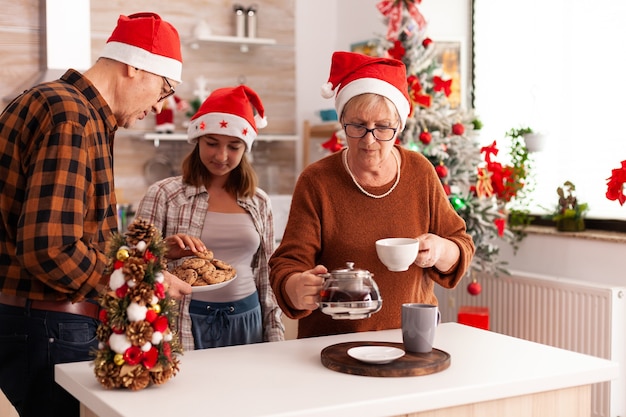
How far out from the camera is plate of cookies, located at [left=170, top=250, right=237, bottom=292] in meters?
2.33

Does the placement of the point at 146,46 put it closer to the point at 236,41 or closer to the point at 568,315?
the point at 568,315

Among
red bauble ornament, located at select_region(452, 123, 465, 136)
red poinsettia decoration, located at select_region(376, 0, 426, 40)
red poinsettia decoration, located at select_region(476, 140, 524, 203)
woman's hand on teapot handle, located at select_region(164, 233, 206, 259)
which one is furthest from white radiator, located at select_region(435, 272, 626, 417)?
woman's hand on teapot handle, located at select_region(164, 233, 206, 259)

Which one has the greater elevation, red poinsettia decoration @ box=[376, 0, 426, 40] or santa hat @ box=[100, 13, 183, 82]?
red poinsettia decoration @ box=[376, 0, 426, 40]

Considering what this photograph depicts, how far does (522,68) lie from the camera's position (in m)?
4.77

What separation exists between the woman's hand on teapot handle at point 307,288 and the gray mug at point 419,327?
233mm

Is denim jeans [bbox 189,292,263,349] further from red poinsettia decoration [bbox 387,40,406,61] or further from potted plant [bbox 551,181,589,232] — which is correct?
potted plant [bbox 551,181,589,232]

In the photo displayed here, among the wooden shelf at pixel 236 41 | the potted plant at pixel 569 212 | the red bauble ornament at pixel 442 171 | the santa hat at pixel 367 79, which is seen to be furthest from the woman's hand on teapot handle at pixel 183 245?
the wooden shelf at pixel 236 41

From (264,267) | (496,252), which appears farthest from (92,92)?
(496,252)

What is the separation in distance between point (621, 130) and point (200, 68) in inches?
117

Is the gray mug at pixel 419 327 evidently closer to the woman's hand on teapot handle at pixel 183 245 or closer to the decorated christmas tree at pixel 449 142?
the woman's hand on teapot handle at pixel 183 245

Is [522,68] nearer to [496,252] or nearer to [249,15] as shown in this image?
[496,252]

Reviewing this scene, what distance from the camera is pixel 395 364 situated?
5.71ft

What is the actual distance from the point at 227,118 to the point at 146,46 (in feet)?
3.25

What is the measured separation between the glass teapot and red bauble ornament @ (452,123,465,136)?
2514 mm
